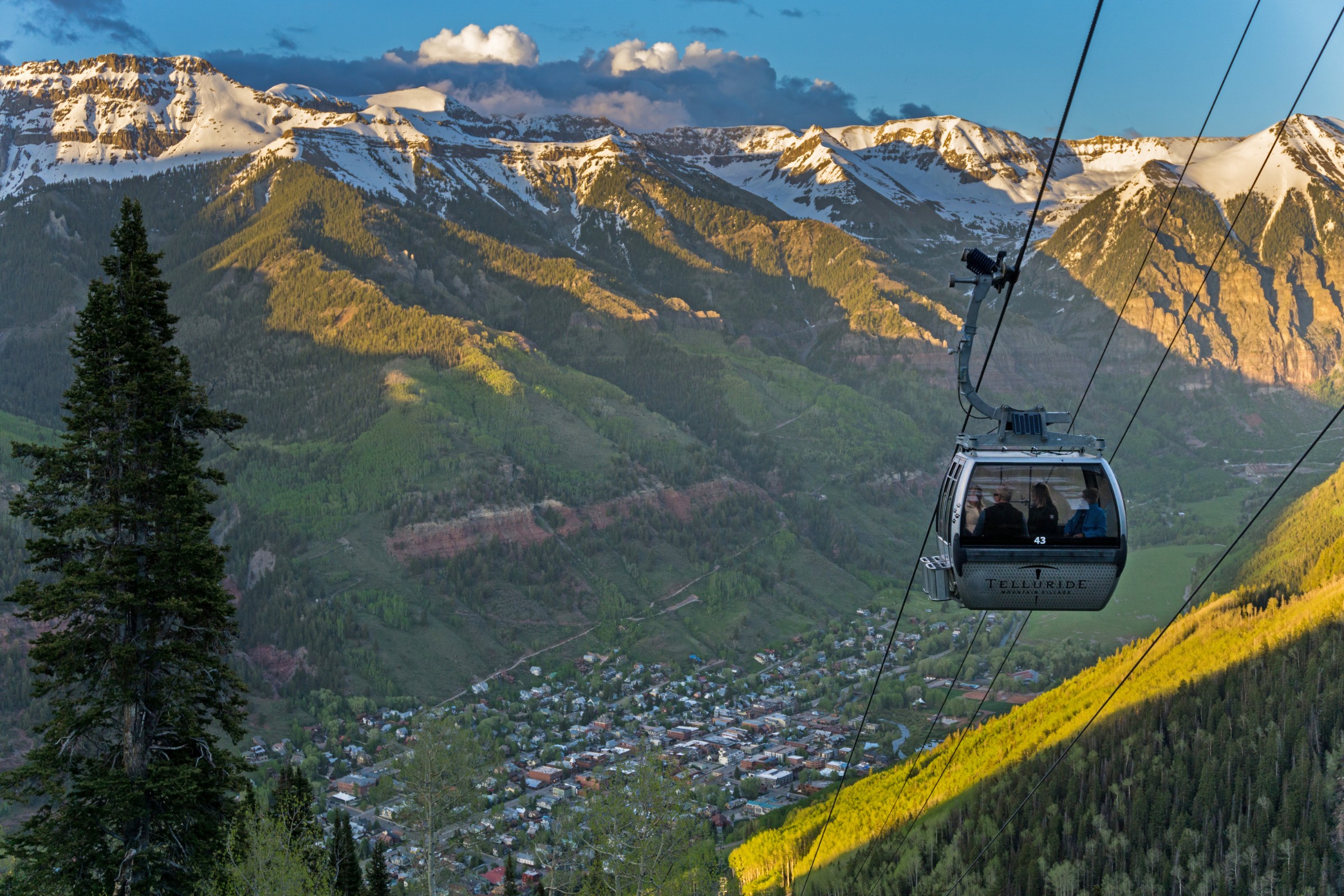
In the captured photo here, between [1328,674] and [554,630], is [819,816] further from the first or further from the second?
[554,630]

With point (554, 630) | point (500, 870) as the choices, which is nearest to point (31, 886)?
point (500, 870)

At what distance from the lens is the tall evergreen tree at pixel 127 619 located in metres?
30.7

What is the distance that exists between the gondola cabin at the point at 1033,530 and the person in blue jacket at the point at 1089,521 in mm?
13

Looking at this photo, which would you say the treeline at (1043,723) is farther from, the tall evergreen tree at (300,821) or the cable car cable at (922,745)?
the tall evergreen tree at (300,821)

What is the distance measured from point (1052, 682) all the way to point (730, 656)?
177ft

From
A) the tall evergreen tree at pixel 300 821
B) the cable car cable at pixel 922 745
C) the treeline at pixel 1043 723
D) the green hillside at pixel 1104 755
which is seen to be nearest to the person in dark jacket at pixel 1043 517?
the tall evergreen tree at pixel 300 821

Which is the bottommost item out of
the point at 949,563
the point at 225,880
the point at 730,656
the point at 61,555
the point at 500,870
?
the point at 730,656

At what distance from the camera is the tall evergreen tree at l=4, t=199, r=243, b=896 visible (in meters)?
30.7

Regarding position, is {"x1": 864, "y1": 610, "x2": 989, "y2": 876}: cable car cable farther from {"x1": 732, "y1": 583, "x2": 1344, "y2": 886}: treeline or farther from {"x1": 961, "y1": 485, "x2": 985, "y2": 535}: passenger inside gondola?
{"x1": 961, "y1": 485, "x2": 985, "y2": 535}: passenger inside gondola

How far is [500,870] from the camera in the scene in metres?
96.3

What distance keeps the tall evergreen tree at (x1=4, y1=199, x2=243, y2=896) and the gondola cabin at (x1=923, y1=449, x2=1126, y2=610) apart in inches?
856

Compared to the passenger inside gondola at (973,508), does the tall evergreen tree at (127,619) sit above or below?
below

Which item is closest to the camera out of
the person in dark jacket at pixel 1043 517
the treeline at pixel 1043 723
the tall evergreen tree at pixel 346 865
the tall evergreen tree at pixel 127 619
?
the person in dark jacket at pixel 1043 517

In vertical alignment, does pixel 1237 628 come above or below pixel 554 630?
above
